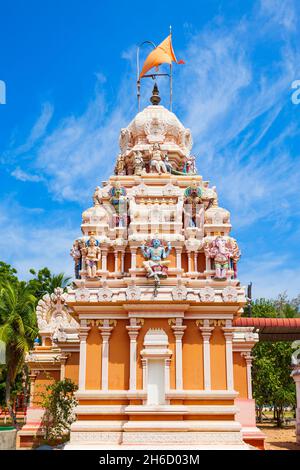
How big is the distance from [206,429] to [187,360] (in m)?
2.28

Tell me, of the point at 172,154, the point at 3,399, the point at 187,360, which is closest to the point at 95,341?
the point at 187,360

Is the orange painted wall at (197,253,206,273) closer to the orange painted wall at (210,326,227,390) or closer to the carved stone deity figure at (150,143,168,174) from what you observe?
the orange painted wall at (210,326,227,390)

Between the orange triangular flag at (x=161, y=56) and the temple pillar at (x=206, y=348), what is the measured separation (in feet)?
46.8

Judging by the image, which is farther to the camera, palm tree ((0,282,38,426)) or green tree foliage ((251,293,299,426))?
green tree foliage ((251,293,299,426))

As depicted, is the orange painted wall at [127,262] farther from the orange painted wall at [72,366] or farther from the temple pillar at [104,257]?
the orange painted wall at [72,366]

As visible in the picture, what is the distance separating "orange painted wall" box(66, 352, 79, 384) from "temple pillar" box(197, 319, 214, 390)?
6.80m

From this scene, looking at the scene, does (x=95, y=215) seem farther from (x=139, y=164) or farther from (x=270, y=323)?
(x=270, y=323)

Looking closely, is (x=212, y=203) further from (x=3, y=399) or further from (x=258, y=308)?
(x=3, y=399)

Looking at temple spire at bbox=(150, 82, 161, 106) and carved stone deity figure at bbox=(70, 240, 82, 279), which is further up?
temple spire at bbox=(150, 82, 161, 106)

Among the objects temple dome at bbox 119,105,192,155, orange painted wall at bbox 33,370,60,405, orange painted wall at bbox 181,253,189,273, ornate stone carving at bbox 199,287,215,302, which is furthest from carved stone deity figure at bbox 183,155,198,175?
orange painted wall at bbox 33,370,60,405

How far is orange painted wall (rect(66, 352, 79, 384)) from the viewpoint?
22.2 m

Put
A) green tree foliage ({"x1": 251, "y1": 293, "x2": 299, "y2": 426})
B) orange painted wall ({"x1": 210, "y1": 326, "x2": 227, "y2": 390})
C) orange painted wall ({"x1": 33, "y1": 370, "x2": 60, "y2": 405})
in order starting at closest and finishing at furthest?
orange painted wall ({"x1": 210, "y1": 326, "x2": 227, "y2": 390}) → orange painted wall ({"x1": 33, "y1": 370, "x2": 60, "y2": 405}) → green tree foliage ({"x1": 251, "y1": 293, "x2": 299, "y2": 426})

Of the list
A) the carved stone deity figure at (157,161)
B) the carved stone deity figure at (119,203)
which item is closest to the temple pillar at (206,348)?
the carved stone deity figure at (119,203)

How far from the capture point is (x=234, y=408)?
56.4 feet
